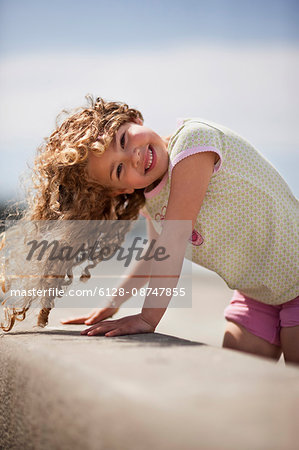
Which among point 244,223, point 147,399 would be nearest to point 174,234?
point 244,223

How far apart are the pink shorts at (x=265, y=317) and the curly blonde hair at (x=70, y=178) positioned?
510 millimetres

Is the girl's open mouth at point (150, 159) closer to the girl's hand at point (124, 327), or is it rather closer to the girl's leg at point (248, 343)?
the girl's hand at point (124, 327)

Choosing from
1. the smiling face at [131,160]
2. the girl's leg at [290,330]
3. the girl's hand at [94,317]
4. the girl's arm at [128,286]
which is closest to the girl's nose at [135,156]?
the smiling face at [131,160]

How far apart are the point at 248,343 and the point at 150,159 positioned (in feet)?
2.26

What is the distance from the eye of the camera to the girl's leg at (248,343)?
63.9 inches

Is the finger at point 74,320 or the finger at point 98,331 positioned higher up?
the finger at point 98,331

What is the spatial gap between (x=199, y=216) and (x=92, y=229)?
43 centimetres

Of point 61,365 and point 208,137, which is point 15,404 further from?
point 208,137

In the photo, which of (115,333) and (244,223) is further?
(244,223)

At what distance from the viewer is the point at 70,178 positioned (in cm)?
158

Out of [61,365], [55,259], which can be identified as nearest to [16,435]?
[61,365]

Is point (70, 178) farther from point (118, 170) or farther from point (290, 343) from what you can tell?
point (290, 343)

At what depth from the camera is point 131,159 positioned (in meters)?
1.45

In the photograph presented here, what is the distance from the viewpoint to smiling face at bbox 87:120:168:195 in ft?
4.76
